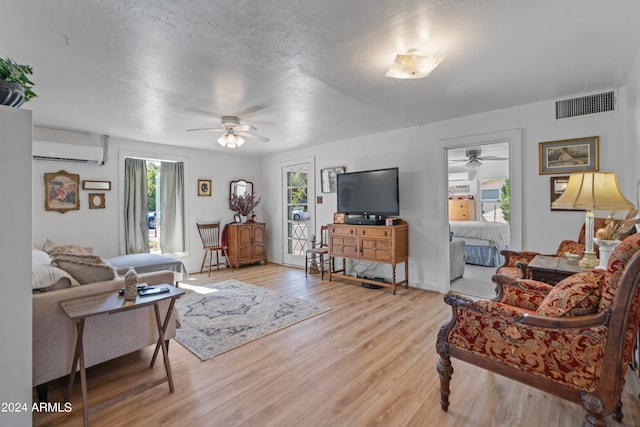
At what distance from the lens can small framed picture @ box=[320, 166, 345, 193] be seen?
5186mm

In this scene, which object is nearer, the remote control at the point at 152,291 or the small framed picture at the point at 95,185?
the remote control at the point at 152,291

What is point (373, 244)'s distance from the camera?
4219 mm

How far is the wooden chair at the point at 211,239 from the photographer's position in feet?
18.4

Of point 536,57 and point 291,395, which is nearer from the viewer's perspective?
point 291,395

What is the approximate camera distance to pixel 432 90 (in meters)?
2.85

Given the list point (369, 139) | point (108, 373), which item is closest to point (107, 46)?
point (108, 373)

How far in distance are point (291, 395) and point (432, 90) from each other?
2.85 metres

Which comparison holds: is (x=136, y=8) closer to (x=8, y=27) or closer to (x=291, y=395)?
(x=8, y=27)

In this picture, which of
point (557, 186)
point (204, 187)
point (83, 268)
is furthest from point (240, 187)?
point (557, 186)

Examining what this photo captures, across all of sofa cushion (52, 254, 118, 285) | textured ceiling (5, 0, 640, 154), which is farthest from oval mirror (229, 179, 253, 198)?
sofa cushion (52, 254, 118, 285)

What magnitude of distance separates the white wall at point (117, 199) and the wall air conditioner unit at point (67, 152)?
99 mm

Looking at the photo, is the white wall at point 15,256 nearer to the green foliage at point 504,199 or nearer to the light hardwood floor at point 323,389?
the light hardwood floor at point 323,389

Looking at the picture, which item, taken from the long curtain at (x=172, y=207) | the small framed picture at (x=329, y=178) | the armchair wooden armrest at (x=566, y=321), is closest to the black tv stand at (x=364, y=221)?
the small framed picture at (x=329, y=178)

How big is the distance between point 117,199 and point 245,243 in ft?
7.36
